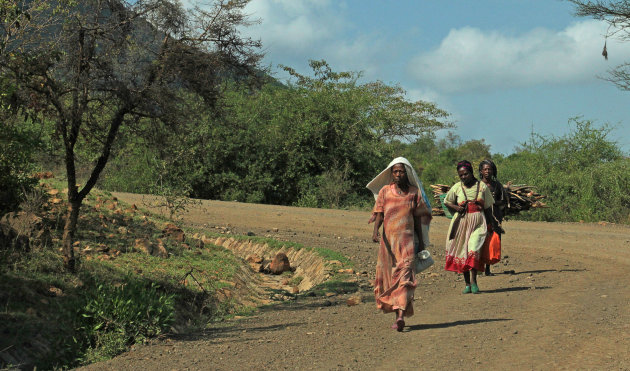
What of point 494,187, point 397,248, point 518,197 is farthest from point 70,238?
point 518,197

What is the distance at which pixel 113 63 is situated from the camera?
31.3 ft

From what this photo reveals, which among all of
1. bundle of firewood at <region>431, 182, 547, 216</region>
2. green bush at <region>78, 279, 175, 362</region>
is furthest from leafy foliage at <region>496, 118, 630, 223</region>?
green bush at <region>78, 279, 175, 362</region>

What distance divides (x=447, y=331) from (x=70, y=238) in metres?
5.80

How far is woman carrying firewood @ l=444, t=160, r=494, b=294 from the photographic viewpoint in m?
10.0

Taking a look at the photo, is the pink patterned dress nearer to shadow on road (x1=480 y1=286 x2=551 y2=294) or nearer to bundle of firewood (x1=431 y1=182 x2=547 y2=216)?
shadow on road (x1=480 y1=286 x2=551 y2=294)

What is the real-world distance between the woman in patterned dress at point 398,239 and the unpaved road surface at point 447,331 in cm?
36

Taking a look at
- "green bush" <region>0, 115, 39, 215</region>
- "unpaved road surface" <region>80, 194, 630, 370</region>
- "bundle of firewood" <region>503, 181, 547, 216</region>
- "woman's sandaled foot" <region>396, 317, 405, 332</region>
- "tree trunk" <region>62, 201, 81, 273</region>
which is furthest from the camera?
"bundle of firewood" <region>503, 181, 547, 216</region>

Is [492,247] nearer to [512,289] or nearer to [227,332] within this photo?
[512,289]

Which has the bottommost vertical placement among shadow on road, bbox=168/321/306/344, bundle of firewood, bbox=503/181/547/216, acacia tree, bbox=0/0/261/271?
shadow on road, bbox=168/321/306/344

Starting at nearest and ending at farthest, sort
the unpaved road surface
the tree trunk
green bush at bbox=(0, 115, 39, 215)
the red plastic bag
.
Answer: the unpaved road surface
green bush at bbox=(0, 115, 39, 215)
the tree trunk
the red plastic bag

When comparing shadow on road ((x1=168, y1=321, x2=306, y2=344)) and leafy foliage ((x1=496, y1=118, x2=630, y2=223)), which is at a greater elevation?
leafy foliage ((x1=496, y1=118, x2=630, y2=223))

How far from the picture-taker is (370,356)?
248 inches

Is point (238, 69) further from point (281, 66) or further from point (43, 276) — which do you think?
point (281, 66)

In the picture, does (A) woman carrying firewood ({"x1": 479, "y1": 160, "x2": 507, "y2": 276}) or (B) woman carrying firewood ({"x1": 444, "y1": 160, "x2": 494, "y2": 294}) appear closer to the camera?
(B) woman carrying firewood ({"x1": 444, "y1": 160, "x2": 494, "y2": 294})
